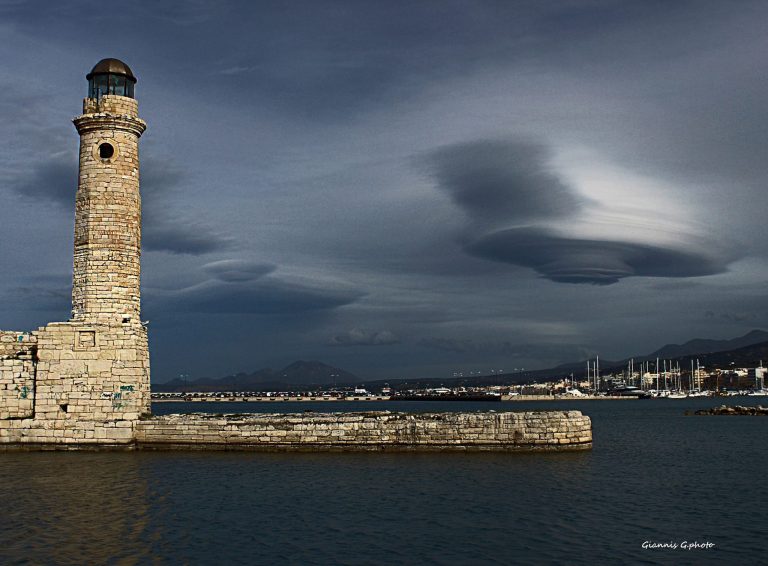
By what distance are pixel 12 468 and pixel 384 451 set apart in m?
11.8

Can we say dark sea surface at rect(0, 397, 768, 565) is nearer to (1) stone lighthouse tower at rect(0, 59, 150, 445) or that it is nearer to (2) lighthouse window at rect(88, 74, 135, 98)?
(1) stone lighthouse tower at rect(0, 59, 150, 445)

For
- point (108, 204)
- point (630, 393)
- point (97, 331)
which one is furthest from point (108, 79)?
point (630, 393)

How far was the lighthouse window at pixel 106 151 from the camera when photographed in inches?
1021

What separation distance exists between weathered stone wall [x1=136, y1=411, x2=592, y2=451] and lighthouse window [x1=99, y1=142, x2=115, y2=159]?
9688 millimetres

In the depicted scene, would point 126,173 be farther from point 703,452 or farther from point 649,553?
point 703,452

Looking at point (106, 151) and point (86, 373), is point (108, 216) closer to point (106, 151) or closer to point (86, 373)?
point (106, 151)

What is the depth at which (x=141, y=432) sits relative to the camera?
Answer: 81.6 ft

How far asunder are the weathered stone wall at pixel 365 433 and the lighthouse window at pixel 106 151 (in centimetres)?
969

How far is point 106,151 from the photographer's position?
26.0 meters

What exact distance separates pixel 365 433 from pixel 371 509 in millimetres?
7915

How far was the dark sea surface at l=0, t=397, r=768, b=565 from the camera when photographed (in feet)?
43.1

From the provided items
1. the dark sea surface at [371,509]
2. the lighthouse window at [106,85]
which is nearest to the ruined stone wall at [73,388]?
the dark sea surface at [371,509]

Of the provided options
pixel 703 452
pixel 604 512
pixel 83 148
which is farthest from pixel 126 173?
pixel 703 452

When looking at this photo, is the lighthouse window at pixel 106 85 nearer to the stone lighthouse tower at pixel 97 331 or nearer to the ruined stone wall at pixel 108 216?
the stone lighthouse tower at pixel 97 331
